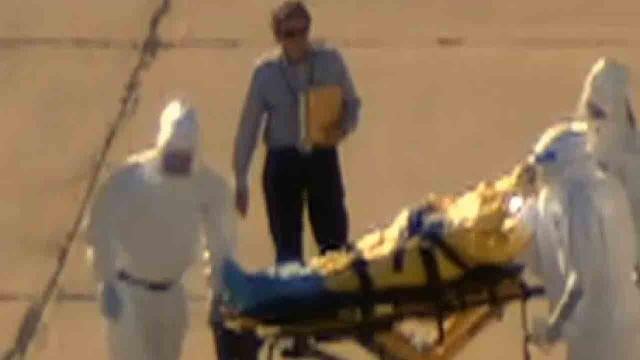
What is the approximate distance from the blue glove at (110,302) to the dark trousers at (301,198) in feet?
5.36

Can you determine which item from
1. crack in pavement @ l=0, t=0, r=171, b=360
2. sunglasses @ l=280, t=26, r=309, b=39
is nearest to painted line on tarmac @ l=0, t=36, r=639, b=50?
crack in pavement @ l=0, t=0, r=171, b=360

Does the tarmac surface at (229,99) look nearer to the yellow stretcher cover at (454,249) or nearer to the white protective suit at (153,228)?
the white protective suit at (153,228)

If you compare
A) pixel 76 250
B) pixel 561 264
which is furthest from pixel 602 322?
pixel 76 250

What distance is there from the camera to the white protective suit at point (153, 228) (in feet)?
34.8

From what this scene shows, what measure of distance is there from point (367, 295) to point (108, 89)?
6.87 m

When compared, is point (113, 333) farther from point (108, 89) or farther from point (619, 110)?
point (108, 89)

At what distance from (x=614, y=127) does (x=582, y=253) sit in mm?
684

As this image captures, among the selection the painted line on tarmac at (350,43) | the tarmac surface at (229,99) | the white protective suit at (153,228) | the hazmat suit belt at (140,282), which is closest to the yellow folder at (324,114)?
the tarmac surface at (229,99)

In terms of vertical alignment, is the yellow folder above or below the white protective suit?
above

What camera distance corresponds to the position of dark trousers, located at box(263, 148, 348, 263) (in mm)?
12211

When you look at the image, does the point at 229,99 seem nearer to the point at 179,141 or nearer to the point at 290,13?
the point at 290,13

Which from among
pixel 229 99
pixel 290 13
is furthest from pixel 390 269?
pixel 229 99

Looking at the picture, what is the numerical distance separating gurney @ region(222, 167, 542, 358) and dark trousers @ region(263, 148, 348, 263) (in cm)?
182

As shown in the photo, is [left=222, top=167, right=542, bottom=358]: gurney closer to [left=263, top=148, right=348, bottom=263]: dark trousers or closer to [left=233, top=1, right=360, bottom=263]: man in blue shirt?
[left=233, top=1, right=360, bottom=263]: man in blue shirt
